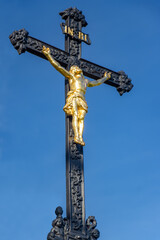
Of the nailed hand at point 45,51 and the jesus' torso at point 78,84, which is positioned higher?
the nailed hand at point 45,51

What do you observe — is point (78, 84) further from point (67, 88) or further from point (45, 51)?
point (45, 51)

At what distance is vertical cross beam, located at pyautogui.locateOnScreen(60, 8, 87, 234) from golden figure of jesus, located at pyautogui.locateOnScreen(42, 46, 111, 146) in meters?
0.13

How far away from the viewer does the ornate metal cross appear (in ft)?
30.9

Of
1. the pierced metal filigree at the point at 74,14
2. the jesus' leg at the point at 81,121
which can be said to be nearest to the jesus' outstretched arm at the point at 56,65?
the jesus' leg at the point at 81,121

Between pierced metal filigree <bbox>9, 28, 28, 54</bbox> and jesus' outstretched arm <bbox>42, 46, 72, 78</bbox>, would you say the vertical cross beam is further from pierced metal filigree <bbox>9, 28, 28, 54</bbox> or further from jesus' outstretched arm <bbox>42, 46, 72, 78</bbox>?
pierced metal filigree <bbox>9, 28, 28, 54</bbox>

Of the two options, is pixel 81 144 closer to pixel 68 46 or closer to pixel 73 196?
pixel 73 196

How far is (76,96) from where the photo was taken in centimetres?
1074

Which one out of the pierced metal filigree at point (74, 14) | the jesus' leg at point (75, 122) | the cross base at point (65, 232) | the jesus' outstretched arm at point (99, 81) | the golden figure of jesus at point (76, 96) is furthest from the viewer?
the pierced metal filigree at point (74, 14)

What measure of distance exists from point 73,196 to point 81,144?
3.33ft

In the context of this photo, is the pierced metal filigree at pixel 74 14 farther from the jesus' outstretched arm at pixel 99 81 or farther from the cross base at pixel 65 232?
the cross base at pixel 65 232

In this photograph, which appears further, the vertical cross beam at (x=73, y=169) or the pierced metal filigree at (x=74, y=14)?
the pierced metal filigree at (x=74, y=14)

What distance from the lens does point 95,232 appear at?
9578 mm

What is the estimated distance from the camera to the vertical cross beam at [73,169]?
9648mm

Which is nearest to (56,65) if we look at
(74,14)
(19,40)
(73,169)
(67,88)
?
(67,88)
